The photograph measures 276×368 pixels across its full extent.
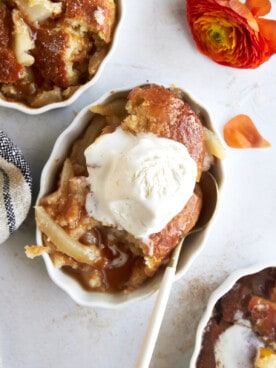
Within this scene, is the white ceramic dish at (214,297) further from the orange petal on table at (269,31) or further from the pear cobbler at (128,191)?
the orange petal on table at (269,31)

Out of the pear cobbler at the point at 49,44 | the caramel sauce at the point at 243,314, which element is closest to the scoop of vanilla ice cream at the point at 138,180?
the pear cobbler at the point at 49,44

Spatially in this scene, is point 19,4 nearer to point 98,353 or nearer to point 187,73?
point 187,73

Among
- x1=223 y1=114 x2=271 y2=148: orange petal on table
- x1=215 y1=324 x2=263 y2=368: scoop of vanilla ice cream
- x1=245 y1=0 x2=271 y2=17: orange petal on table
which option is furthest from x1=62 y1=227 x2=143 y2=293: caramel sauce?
x1=245 y1=0 x2=271 y2=17: orange petal on table

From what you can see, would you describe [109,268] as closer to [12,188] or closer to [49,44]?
[12,188]

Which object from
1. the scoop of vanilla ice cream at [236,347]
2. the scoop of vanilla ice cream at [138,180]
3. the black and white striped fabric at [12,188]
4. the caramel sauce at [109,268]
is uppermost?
the scoop of vanilla ice cream at [138,180]

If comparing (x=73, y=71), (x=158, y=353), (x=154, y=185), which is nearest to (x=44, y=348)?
(x=158, y=353)

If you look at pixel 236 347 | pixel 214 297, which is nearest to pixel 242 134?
pixel 214 297

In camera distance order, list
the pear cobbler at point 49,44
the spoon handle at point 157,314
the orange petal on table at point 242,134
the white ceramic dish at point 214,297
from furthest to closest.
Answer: the orange petal on table at point 242,134 → the white ceramic dish at point 214,297 → the pear cobbler at point 49,44 → the spoon handle at point 157,314
